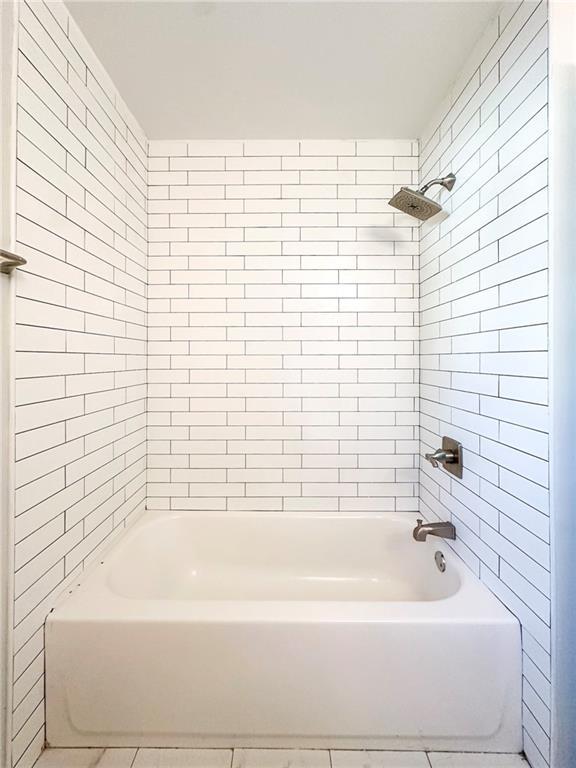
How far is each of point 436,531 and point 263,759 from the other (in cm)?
95

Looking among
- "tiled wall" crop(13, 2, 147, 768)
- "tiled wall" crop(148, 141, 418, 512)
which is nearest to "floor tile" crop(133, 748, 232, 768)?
"tiled wall" crop(13, 2, 147, 768)

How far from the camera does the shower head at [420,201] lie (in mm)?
1367

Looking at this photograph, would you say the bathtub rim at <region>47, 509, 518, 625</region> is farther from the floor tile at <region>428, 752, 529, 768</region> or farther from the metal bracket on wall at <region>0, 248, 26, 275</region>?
the metal bracket on wall at <region>0, 248, 26, 275</region>

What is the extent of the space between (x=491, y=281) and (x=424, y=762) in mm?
1524

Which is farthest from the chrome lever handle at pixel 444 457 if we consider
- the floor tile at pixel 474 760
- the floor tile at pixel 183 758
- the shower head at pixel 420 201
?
the floor tile at pixel 183 758

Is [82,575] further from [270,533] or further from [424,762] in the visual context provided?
[424,762]

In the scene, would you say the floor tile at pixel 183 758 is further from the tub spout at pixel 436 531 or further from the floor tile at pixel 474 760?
the tub spout at pixel 436 531

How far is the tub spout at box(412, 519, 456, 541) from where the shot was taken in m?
1.41

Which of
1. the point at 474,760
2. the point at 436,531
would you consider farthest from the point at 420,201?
the point at 474,760

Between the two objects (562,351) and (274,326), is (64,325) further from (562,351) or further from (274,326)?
(562,351)

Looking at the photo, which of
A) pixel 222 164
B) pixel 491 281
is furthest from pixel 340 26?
pixel 491 281

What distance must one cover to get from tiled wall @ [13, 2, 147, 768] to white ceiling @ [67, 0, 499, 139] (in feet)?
0.52

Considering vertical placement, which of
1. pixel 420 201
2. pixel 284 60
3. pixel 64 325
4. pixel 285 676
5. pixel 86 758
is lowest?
pixel 86 758

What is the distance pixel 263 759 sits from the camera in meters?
1.04
